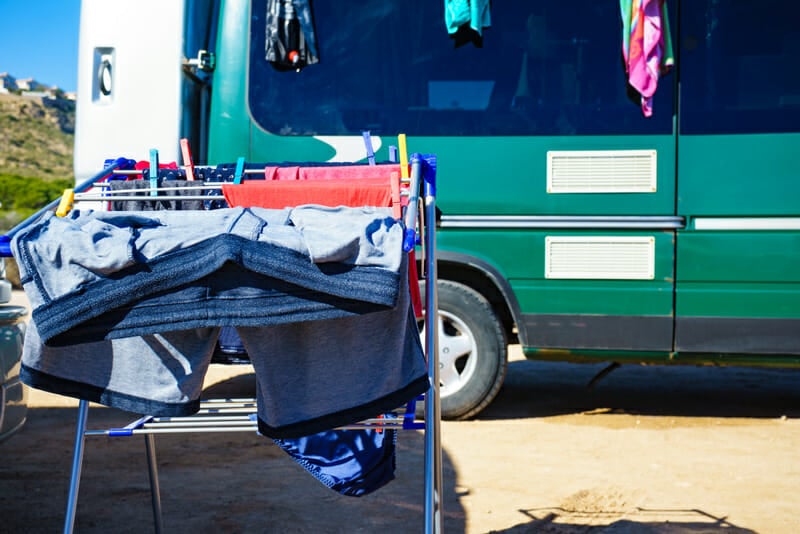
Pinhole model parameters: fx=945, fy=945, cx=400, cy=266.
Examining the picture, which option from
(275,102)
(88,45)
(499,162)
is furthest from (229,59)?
(499,162)

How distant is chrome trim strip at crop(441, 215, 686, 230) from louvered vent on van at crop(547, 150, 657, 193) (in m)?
0.15

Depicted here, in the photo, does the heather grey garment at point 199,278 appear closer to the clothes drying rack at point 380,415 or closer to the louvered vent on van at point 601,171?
the clothes drying rack at point 380,415

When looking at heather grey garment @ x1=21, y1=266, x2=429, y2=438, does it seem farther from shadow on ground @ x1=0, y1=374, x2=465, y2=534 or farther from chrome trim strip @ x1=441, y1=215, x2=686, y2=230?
chrome trim strip @ x1=441, y1=215, x2=686, y2=230

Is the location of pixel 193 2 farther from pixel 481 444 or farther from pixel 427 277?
pixel 427 277

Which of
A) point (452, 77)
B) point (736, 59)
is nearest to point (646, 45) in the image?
point (736, 59)

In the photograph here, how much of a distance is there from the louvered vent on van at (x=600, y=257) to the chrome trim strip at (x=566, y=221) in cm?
7

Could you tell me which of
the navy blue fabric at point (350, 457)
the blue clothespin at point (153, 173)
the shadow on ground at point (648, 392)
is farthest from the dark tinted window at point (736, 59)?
the blue clothespin at point (153, 173)

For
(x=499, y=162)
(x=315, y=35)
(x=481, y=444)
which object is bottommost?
(x=481, y=444)

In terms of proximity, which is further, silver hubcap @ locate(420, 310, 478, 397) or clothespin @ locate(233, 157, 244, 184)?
silver hubcap @ locate(420, 310, 478, 397)

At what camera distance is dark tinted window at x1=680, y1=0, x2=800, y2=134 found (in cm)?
533

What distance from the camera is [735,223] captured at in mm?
5305

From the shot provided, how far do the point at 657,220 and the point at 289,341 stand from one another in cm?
348

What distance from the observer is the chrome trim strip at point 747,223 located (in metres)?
5.27


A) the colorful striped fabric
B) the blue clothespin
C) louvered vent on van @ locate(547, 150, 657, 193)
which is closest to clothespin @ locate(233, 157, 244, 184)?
the blue clothespin
